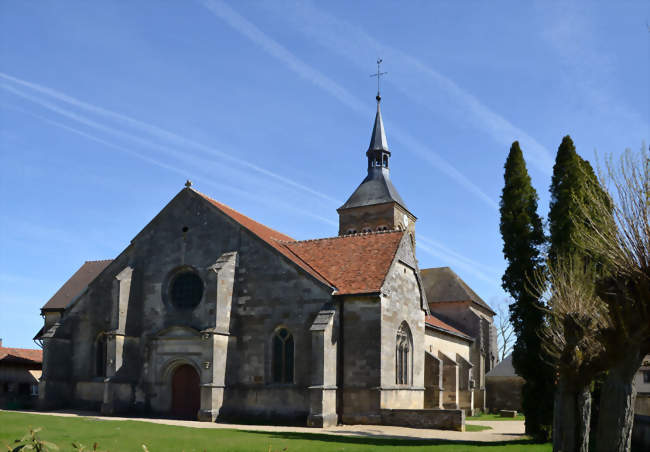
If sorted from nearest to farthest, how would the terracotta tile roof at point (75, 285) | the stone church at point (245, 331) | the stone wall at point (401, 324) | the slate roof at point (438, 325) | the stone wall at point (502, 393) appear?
the stone church at point (245, 331)
the stone wall at point (401, 324)
the slate roof at point (438, 325)
the terracotta tile roof at point (75, 285)
the stone wall at point (502, 393)

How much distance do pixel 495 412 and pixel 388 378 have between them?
21686 millimetres

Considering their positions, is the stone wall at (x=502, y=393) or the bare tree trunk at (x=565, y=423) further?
the stone wall at (x=502, y=393)

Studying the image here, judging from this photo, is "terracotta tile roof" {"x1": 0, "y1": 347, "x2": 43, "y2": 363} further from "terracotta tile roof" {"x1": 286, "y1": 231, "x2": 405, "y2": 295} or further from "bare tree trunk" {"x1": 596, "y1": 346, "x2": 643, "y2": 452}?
"bare tree trunk" {"x1": 596, "y1": 346, "x2": 643, "y2": 452}

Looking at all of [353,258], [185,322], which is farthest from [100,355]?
[353,258]

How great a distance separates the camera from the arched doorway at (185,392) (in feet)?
93.0

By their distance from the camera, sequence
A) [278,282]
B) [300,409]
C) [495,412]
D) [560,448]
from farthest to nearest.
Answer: [495,412], [278,282], [300,409], [560,448]

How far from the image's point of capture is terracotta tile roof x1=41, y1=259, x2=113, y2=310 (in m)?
40.6

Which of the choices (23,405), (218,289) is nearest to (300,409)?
(218,289)

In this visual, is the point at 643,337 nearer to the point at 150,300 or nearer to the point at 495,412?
the point at 150,300

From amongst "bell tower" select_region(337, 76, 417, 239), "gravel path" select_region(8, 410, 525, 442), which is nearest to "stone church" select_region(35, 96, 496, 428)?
"gravel path" select_region(8, 410, 525, 442)

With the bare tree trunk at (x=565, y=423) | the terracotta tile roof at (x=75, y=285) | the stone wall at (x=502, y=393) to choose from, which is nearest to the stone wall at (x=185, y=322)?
the terracotta tile roof at (x=75, y=285)

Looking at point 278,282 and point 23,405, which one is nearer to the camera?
point 278,282

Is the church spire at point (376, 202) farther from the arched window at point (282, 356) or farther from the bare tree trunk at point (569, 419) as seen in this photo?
the bare tree trunk at point (569, 419)

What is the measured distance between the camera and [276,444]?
→ 1744 centimetres
